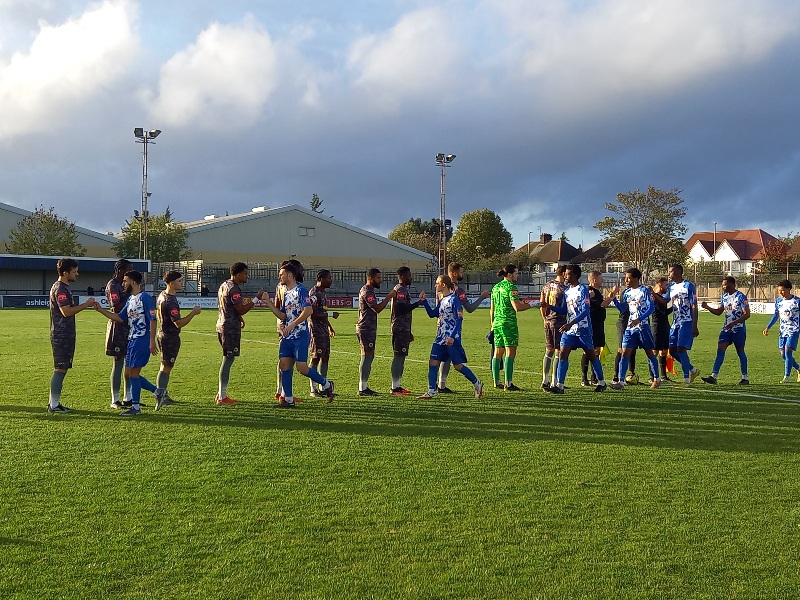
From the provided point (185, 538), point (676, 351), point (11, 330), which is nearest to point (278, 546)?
point (185, 538)

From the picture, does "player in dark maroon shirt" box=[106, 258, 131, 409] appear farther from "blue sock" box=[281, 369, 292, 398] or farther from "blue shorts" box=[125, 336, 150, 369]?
"blue sock" box=[281, 369, 292, 398]

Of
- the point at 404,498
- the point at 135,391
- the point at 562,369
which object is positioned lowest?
the point at 404,498

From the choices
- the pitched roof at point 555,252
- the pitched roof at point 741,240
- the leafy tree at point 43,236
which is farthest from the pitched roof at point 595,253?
the leafy tree at point 43,236

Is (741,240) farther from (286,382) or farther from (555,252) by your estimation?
(286,382)

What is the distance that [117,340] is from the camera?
9.88m

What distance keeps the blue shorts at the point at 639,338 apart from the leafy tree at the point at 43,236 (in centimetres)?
5728

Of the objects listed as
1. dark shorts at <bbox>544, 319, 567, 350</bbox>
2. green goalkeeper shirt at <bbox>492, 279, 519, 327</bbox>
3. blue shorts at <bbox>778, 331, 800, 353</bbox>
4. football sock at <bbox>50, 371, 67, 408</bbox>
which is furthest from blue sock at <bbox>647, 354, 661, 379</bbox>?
football sock at <bbox>50, 371, 67, 408</bbox>

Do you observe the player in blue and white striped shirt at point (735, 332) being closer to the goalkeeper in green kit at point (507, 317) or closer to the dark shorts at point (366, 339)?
the goalkeeper in green kit at point (507, 317)

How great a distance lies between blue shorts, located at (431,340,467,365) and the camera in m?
10.6

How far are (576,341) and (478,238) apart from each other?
69.3m

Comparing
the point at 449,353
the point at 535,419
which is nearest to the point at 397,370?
the point at 449,353

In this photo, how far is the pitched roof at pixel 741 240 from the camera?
93188 mm

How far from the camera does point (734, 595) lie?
4.15 m

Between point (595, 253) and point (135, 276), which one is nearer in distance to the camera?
point (135, 276)
